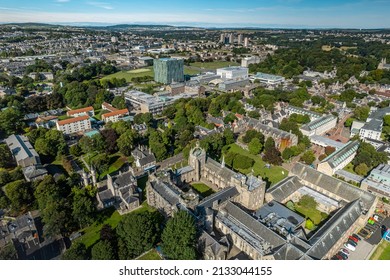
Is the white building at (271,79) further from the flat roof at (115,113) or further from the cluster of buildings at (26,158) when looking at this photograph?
the cluster of buildings at (26,158)

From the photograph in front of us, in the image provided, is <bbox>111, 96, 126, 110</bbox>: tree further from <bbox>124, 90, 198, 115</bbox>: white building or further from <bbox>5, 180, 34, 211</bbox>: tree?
<bbox>5, 180, 34, 211</bbox>: tree

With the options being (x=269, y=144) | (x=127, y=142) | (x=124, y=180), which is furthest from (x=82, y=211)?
(x=269, y=144)

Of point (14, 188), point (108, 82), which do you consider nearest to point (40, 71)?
point (108, 82)

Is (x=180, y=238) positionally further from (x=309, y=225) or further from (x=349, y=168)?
(x=349, y=168)

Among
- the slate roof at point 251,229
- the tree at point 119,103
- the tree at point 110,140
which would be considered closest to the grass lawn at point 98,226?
the slate roof at point 251,229

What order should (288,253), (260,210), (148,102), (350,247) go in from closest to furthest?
(288,253)
(350,247)
(260,210)
(148,102)
